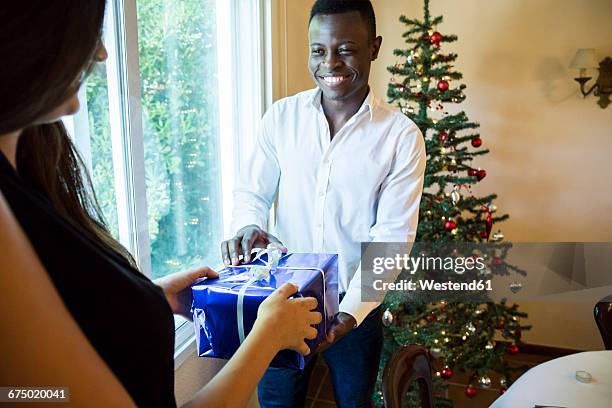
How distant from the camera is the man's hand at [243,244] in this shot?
3.75 ft

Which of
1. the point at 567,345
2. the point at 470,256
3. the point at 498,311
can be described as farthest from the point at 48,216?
the point at 567,345

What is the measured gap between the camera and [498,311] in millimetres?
2084

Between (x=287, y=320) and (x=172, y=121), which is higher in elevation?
(x=172, y=121)

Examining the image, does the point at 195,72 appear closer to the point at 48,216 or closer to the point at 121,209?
the point at 121,209

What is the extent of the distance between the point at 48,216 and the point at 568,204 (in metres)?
2.76

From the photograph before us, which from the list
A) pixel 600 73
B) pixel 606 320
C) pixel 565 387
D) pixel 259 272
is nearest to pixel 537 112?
pixel 600 73

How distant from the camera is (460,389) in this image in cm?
245

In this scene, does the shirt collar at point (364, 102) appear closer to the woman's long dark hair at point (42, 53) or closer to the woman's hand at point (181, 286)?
the woman's hand at point (181, 286)

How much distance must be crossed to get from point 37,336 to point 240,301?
0.46 m

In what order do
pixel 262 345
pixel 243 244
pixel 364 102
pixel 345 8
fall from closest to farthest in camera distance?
pixel 262 345, pixel 243 244, pixel 345 8, pixel 364 102

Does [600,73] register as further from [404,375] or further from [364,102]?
[404,375]

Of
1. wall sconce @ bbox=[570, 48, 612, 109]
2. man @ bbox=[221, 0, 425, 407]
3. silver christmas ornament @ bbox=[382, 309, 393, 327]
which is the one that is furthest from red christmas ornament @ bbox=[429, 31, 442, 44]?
silver christmas ornament @ bbox=[382, 309, 393, 327]

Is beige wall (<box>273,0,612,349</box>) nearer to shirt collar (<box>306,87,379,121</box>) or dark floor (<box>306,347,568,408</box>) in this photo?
dark floor (<box>306,347,568,408</box>)

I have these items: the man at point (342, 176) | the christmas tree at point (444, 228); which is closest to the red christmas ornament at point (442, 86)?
the christmas tree at point (444, 228)
